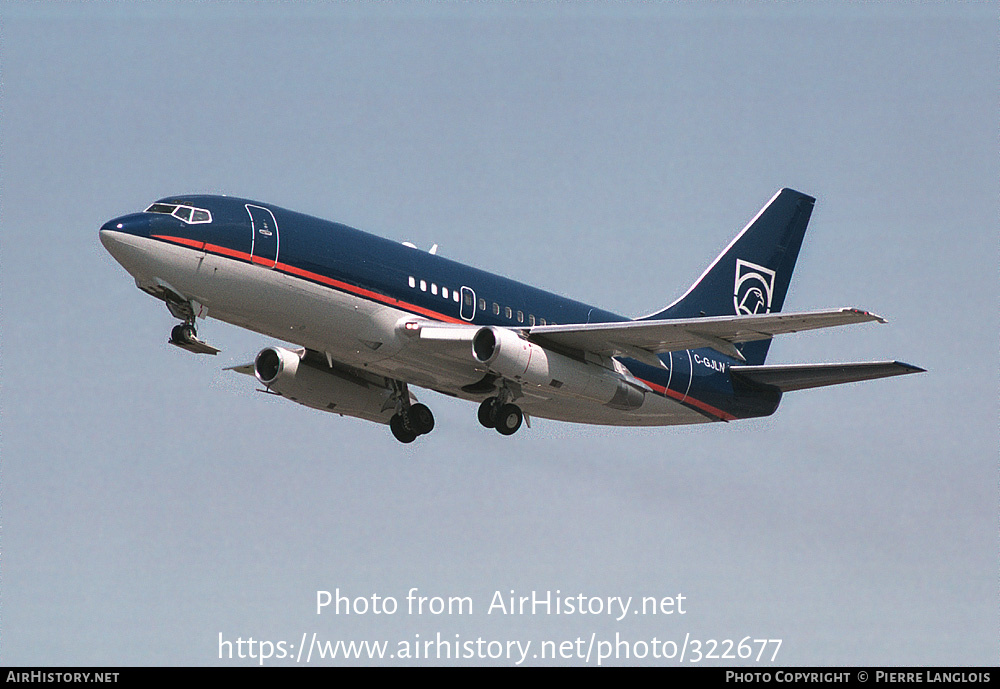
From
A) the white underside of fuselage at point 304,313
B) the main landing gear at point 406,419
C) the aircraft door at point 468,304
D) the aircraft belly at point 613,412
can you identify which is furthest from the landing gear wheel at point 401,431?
the aircraft door at point 468,304

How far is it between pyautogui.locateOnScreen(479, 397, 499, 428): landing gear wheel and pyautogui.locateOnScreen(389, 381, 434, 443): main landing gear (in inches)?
156

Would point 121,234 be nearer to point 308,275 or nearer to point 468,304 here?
point 308,275

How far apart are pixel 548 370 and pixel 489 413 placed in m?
2.37

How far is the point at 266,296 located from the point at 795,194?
24403 millimetres

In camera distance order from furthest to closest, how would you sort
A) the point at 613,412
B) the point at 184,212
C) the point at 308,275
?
the point at 613,412, the point at 308,275, the point at 184,212

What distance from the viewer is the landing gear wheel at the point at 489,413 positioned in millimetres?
40656

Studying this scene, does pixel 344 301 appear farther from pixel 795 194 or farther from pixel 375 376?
pixel 795 194

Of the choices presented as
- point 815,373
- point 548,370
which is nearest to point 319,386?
point 548,370

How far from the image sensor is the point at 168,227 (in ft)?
117

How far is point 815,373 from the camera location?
44.3 meters

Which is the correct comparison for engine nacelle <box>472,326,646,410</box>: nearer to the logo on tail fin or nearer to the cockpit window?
the cockpit window

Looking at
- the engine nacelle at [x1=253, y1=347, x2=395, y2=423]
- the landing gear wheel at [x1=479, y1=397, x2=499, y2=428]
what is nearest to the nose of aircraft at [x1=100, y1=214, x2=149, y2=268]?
the engine nacelle at [x1=253, y1=347, x2=395, y2=423]

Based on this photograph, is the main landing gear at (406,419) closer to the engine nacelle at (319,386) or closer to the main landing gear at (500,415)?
the engine nacelle at (319,386)

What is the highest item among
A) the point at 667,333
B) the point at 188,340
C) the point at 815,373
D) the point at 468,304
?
the point at 815,373
